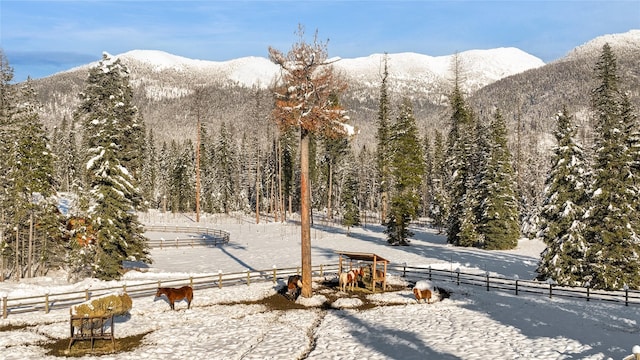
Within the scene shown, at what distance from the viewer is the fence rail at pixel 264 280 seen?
22312 mm

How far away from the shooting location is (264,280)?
29.0 meters

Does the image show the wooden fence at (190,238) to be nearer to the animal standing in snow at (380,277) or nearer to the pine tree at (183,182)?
the pine tree at (183,182)

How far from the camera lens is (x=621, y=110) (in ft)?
97.9

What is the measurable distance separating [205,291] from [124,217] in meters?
9.46

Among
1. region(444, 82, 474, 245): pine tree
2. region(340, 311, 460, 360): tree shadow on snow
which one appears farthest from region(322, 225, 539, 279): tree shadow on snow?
region(340, 311, 460, 360): tree shadow on snow

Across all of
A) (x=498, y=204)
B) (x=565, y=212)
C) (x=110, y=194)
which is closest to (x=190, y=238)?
(x=110, y=194)

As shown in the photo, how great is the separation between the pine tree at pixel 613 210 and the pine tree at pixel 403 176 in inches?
732

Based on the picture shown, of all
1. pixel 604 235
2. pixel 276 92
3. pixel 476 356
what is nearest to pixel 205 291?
pixel 276 92

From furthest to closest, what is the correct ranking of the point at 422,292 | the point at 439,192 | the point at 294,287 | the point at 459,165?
1. the point at 439,192
2. the point at 459,165
3. the point at 294,287
4. the point at 422,292

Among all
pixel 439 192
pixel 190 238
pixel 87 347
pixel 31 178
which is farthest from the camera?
pixel 439 192

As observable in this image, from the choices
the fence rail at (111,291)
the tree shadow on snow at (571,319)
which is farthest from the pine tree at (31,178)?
the tree shadow on snow at (571,319)

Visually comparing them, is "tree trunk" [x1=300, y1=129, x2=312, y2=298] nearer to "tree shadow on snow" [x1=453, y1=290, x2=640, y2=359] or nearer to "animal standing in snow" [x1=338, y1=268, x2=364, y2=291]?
"animal standing in snow" [x1=338, y1=268, x2=364, y2=291]

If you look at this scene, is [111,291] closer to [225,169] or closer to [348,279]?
[348,279]

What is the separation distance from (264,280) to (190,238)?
2596cm
